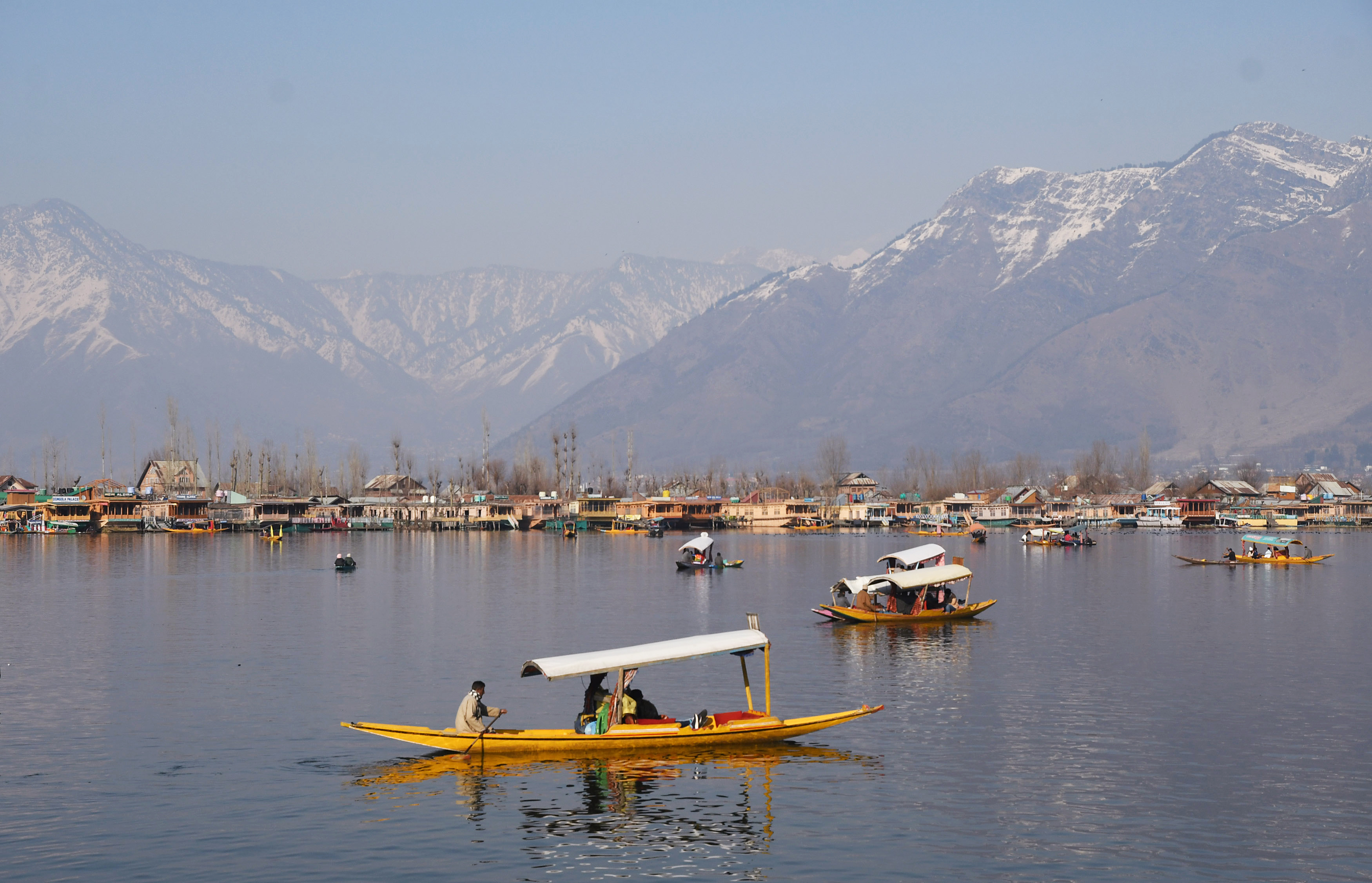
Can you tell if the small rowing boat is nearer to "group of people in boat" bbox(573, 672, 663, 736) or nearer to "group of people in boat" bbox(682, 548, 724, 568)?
"group of people in boat" bbox(682, 548, 724, 568)

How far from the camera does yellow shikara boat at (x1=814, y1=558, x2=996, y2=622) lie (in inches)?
3041

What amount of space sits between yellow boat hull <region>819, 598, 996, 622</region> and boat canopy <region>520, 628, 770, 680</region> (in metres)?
33.7

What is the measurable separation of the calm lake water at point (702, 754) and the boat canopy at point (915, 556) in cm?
531

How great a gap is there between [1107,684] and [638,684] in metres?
19.4

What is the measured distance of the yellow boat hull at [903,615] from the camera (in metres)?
76.9

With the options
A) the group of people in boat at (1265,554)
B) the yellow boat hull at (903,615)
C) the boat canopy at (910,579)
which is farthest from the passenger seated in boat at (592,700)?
the group of people in boat at (1265,554)

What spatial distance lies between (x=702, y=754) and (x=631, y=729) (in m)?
2.54

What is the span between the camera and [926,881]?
3066cm

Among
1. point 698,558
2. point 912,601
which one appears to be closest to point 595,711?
point 912,601

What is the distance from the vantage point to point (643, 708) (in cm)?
4175

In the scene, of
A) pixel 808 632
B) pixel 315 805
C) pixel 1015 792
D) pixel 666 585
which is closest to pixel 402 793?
pixel 315 805

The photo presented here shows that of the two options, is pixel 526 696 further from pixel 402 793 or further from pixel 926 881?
pixel 926 881

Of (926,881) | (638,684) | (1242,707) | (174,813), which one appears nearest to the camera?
(926,881)

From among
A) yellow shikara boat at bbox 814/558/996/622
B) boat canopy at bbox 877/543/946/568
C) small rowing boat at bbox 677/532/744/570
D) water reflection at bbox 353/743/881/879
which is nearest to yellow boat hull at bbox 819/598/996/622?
yellow shikara boat at bbox 814/558/996/622
